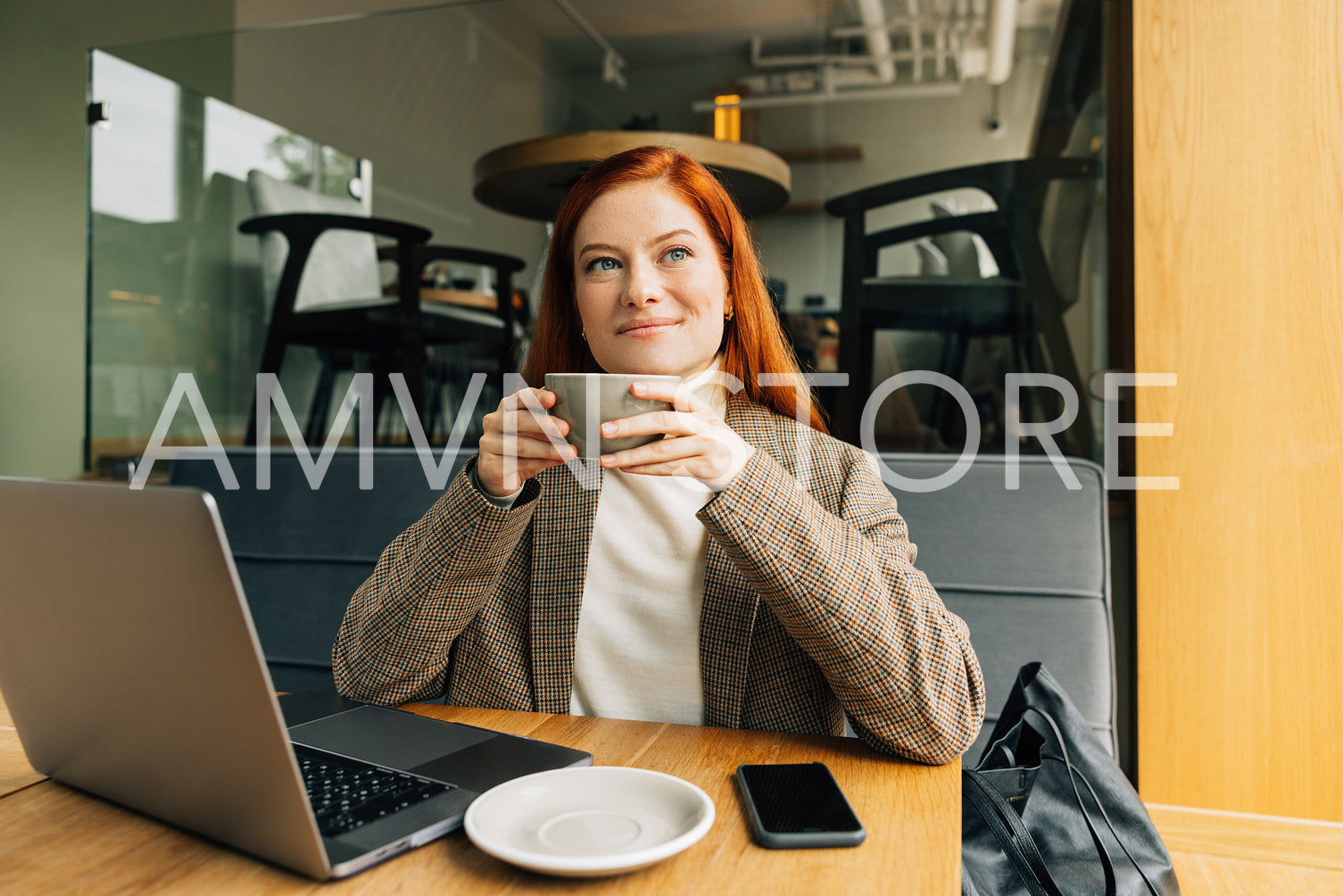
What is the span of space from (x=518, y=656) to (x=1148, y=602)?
1079 millimetres

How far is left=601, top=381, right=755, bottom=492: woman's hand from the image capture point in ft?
1.91

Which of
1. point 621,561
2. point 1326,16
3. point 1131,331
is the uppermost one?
point 1326,16

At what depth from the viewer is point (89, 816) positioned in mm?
512

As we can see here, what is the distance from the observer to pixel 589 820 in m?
0.46

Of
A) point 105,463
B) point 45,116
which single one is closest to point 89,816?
point 105,463

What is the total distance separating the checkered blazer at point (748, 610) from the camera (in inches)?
25.6

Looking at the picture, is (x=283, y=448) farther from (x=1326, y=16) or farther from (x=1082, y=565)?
(x=1326, y=16)

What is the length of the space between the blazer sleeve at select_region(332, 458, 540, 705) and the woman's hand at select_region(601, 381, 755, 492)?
178mm

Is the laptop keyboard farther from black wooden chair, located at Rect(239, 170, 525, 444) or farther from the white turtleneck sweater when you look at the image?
black wooden chair, located at Rect(239, 170, 525, 444)

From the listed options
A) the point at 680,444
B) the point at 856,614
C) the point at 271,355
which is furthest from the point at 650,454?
the point at 271,355

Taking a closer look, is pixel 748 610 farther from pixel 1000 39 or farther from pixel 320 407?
pixel 320 407

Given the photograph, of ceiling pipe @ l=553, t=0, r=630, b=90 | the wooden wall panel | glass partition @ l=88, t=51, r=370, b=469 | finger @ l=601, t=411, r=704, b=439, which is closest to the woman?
finger @ l=601, t=411, r=704, b=439

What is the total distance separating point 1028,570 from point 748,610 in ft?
1.74

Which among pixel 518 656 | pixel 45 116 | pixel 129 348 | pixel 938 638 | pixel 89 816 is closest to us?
pixel 89 816
